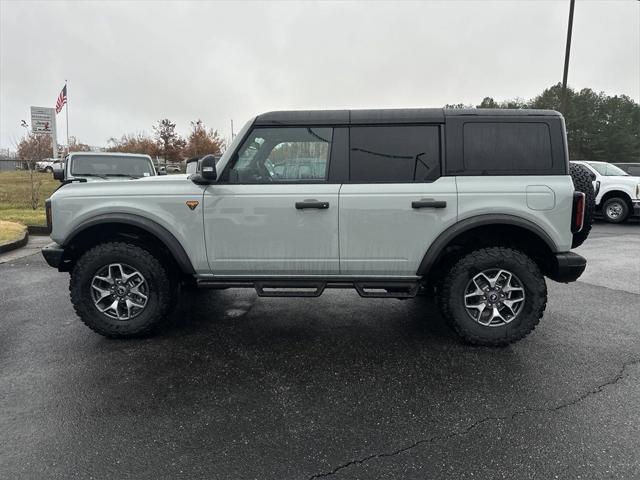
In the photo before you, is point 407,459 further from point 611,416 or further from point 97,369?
point 97,369

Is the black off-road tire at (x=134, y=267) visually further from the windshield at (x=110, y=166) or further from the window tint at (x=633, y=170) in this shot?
the window tint at (x=633, y=170)

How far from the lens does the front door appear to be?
351 centimetres

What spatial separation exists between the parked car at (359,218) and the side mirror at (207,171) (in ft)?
0.06

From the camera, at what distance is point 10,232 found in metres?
8.61

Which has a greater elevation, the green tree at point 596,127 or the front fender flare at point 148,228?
the green tree at point 596,127

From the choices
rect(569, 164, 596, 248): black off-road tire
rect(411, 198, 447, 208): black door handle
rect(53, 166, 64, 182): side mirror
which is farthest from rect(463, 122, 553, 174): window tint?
rect(53, 166, 64, 182): side mirror

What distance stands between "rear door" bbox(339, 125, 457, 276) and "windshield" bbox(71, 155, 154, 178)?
264 inches

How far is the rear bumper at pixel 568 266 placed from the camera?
3375mm

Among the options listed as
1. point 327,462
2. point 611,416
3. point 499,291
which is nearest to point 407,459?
point 327,462

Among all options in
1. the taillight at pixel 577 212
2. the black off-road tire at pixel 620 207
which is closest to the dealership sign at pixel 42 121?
the taillight at pixel 577 212

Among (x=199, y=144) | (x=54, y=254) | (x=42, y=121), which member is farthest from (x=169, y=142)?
(x=54, y=254)

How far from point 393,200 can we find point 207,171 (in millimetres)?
1548

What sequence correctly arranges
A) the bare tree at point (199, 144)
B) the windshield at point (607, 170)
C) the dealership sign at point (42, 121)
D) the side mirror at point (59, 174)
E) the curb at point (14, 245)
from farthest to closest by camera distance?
1. the bare tree at point (199, 144)
2. the dealership sign at point (42, 121)
3. the windshield at point (607, 170)
4. the side mirror at point (59, 174)
5. the curb at point (14, 245)

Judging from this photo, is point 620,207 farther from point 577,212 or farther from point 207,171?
point 207,171
